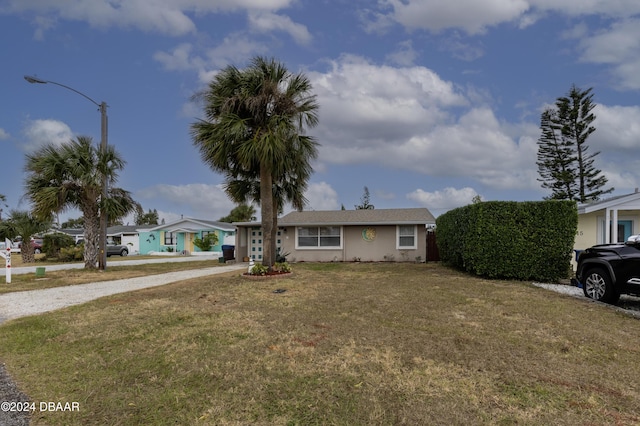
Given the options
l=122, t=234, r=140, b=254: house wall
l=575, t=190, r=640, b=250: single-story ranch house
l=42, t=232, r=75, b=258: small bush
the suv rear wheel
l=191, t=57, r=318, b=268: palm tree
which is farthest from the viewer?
l=122, t=234, r=140, b=254: house wall

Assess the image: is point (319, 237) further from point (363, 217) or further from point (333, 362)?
point (333, 362)

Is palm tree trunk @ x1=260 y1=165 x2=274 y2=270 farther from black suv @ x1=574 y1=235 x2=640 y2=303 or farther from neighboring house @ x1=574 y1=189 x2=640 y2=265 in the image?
neighboring house @ x1=574 y1=189 x2=640 y2=265

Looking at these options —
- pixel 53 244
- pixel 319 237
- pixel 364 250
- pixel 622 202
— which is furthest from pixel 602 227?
pixel 53 244

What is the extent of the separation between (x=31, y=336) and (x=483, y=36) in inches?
525

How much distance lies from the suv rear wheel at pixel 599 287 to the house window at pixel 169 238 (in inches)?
1333

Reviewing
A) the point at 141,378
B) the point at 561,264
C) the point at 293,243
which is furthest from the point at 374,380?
the point at 293,243

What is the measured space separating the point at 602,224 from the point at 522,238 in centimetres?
506

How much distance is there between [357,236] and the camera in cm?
2028

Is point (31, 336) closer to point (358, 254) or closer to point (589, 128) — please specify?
point (358, 254)

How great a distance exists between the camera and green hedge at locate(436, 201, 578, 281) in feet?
34.9

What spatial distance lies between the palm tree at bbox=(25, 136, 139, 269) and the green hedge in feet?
45.5

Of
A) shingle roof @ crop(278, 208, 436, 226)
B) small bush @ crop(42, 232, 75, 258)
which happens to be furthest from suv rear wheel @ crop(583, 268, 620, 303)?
small bush @ crop(42, 232, 75, 258)

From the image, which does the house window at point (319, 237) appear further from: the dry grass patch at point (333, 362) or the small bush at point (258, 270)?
the dry grass patch at point (333, 362)

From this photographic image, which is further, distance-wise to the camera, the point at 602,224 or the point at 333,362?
the point at 602,224
